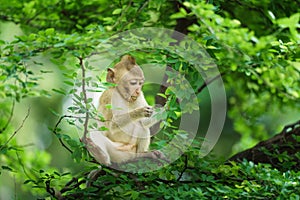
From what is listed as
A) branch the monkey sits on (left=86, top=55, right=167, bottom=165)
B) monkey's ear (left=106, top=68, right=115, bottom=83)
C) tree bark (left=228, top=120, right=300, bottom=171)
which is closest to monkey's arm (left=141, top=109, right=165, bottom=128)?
branch the monkey sits on (left=86, top=55, right=167, bottom=165)

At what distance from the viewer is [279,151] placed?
2.93 metres

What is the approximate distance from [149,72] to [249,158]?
946mm

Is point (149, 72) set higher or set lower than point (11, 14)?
lower

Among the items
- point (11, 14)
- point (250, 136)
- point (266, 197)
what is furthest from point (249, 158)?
point (250, 136)

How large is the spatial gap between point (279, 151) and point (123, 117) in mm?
1424

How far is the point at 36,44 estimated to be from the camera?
233 cm

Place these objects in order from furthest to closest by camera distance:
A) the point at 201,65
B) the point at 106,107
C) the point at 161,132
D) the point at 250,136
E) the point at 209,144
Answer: the point at 250,136 < the point at 209,144 < the point at 201,65 < the point at 161,132 < the point at 106,107

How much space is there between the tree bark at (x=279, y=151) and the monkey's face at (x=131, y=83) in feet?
3.75

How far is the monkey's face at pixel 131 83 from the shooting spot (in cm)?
172

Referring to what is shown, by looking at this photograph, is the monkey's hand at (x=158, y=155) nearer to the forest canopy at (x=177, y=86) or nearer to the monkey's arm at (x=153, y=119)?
the forest canopy at (x=177, y=86)

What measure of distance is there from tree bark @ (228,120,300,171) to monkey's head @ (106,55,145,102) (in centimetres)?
114

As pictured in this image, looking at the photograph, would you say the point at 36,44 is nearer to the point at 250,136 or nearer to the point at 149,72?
the point at 149,72

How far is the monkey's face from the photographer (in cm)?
172

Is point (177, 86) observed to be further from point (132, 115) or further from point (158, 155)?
point (132, 115)
